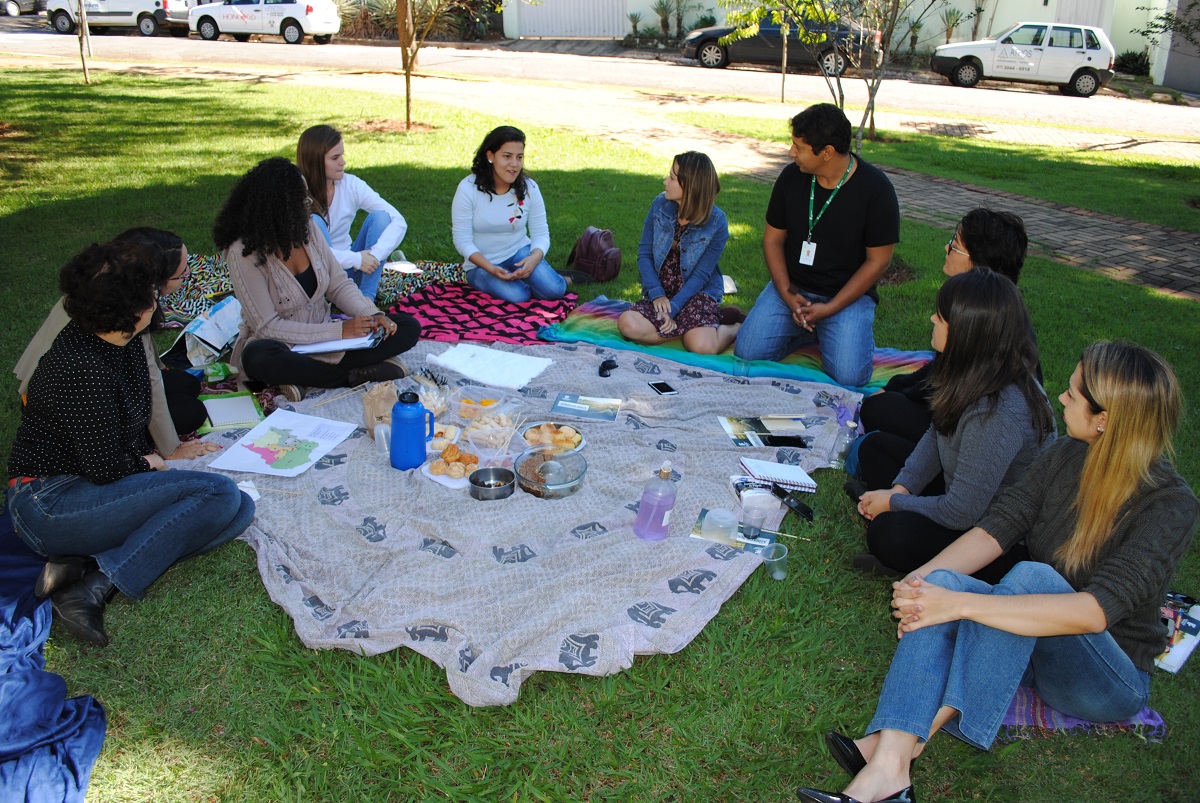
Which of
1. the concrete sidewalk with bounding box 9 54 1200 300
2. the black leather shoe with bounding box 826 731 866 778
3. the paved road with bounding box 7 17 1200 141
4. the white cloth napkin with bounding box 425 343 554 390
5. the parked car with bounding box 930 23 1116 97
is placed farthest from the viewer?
the parked car with bounding box 930 23 1116 97

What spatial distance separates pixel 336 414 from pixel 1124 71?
26.8m

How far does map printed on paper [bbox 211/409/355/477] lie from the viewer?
4.23 meters

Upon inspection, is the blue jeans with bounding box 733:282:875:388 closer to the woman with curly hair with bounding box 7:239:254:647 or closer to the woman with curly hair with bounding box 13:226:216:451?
the woman with curly hair with bounding box 13:226:216:451

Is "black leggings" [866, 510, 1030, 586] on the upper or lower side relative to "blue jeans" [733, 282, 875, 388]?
lower

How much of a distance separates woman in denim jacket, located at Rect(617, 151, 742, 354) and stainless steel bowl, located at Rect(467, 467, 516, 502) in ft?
7.29

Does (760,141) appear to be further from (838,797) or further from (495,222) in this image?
(838,797)

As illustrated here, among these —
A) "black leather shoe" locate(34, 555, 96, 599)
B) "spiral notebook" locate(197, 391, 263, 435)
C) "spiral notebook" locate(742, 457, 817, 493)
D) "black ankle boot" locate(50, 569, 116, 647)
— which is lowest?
"black ankle boot" locate(50, 569, 116, 647)

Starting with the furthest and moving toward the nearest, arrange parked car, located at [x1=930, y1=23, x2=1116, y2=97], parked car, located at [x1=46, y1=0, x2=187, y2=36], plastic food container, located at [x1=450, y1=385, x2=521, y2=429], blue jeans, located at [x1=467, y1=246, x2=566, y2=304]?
parked car, located at [x1=46, y1=0, x2=187, y2=36], parked car, located at [x1=930, y1=23, x2=1116, y2=97], blue jeans, located at [x1=467, y1=246, x2=566, y2=304], plastic food container, located at [x1=450, y1=385, x2=521, y2=429]

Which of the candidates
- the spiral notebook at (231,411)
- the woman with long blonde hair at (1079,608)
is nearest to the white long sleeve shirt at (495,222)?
the spiral notebook at (231,411)

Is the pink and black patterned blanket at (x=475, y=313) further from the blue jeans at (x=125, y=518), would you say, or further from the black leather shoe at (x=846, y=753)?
the black leather shoe at (x=846, y=753)

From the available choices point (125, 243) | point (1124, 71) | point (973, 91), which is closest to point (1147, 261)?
point (125, 243)

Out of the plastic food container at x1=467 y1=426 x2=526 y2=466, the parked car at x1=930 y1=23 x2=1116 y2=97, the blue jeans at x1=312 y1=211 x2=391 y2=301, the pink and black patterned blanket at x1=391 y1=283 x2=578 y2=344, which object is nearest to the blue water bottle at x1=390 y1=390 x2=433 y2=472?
the plastic food container at x1=467 y1=426 x2=526 y2=466

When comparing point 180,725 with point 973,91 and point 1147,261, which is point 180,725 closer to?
point 1147,261

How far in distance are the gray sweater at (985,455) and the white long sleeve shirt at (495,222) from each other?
4.18m
